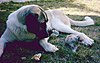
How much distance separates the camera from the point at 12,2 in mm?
8203

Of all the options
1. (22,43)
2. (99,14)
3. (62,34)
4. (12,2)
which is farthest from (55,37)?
(12,2)

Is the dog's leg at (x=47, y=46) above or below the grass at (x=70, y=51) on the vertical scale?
above

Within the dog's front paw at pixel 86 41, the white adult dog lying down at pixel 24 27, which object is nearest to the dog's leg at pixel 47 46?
the white adult dog lying down at pixel 24 27

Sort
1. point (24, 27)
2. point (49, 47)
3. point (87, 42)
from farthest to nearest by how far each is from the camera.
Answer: point (87, 42)
point (49, 47)
point (24, 27)

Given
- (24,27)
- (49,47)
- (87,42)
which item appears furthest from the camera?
(87,42)

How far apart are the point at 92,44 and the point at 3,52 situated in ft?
4.77

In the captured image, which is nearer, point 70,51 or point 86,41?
point 70,51

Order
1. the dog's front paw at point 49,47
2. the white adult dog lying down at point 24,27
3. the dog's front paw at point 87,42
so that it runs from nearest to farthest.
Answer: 1. the white adult dog lying down at point 24,27
2. the dog's front paw at point 49,47
3. the dog's front paw at point 87,42

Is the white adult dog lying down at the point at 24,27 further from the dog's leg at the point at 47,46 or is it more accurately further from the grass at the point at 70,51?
the grass at the point at 70,51

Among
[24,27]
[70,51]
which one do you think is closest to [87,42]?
[70,51]

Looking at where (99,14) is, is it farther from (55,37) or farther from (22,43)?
(22,43)

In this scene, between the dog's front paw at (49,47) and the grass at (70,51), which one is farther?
the dog's front paw at (49,47)

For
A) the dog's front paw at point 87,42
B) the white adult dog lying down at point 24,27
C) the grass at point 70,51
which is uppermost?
the white adult dog lying down at point 24,27

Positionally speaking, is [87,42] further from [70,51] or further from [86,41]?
[70,51]
